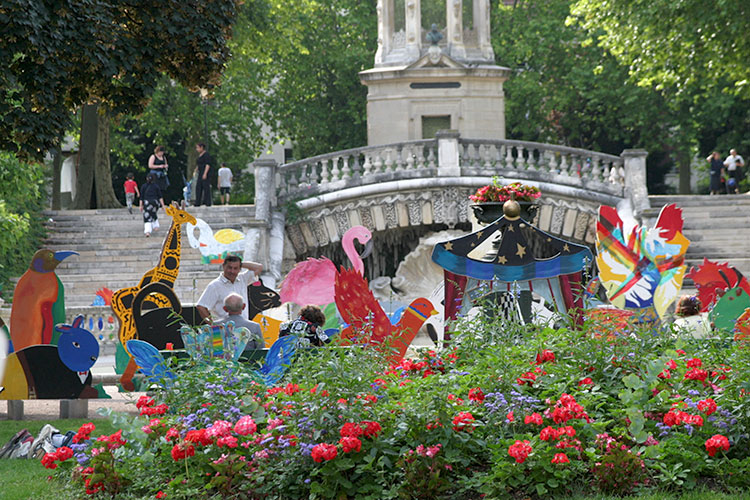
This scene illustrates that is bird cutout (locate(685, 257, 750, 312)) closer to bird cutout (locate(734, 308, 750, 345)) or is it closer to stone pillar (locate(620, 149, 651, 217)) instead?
bird cutout (locate(734, 308, 750, 345))

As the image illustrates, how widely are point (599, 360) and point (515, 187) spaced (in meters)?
6.36

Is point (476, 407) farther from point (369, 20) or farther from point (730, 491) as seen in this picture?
point (369, 20)

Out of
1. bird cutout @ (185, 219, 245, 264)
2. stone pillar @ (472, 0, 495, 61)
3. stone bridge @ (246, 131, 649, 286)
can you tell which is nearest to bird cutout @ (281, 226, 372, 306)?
bird cutout @ (185, 219, 245, 264)

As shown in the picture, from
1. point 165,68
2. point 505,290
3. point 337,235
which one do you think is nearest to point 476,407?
point 505,290

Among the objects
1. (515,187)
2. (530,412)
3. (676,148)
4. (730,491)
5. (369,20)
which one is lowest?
(730,491)

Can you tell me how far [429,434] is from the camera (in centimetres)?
693

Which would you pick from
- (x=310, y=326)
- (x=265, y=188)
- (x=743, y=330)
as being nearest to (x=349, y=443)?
(x=310, y=326)

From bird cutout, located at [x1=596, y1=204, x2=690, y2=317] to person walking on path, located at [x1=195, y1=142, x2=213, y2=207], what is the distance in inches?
520

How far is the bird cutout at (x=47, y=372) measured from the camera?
11.3 m

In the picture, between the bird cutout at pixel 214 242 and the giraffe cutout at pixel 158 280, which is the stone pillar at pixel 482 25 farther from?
the giraffe cutout at pixel 158 280

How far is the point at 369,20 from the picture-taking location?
1543 inches

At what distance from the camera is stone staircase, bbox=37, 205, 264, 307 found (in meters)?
22.0

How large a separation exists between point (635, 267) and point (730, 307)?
2202mm

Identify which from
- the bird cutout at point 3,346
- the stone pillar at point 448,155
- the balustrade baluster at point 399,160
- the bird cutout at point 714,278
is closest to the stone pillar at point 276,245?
the balustrade baluster at point 399,160
